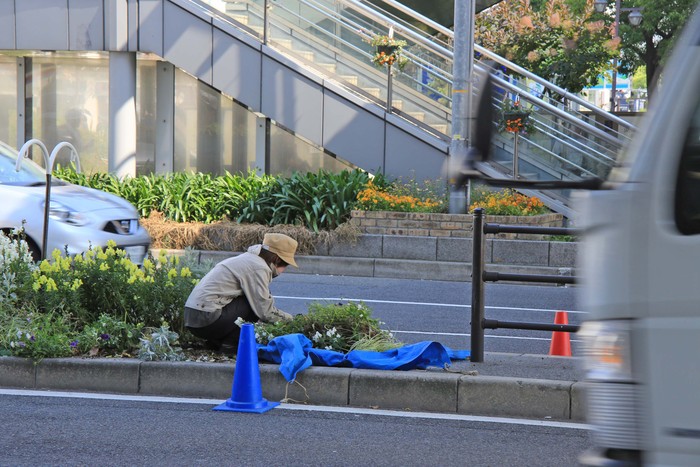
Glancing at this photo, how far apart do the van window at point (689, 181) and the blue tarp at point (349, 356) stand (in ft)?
13.5

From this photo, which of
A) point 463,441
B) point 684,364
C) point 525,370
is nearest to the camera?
point 684,364

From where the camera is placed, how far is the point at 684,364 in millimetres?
3396

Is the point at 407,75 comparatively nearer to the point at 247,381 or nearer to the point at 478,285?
the point at 478,285

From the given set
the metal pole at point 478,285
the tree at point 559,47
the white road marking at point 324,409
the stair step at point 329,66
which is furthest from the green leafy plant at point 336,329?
the tree at point 559,47

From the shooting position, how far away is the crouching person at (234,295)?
25.7 ft

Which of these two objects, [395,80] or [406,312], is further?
[395,80]

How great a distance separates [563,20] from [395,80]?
31.9 ft

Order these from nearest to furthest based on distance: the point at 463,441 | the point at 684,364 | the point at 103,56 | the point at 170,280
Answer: the point at 684,364 → the point at 463,441 → the point at 170,280 → the point at 103,56

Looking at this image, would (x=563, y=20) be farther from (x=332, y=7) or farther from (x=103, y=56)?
(x=103, y=56)

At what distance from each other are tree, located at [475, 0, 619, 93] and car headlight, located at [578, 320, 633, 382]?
898 inches

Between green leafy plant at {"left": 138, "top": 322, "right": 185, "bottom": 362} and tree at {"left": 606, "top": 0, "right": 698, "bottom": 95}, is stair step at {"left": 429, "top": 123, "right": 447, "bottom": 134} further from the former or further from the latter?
tree at {"left": 606, "top": 0, "right": 698, "bottom": 95}

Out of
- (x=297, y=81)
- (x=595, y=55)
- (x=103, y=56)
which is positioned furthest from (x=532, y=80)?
(x=103, y=56)

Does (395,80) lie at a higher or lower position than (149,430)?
higher

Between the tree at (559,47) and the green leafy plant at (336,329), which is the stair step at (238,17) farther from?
the green leafy plant at (336,329)
